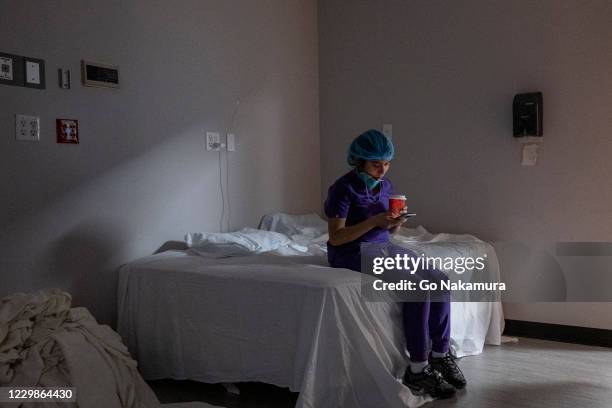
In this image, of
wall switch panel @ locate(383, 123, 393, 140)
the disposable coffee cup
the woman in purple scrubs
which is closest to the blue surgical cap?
the woman in purple scrubs

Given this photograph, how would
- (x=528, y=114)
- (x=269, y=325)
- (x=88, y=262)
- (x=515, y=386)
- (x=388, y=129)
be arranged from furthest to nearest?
(x=388, y=129) → (x=528, y=114) → (x=88, y=262) → (x=515, y=386) → (x=269, y=325)

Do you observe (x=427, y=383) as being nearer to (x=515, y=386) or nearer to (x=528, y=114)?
(x=515, y=386)

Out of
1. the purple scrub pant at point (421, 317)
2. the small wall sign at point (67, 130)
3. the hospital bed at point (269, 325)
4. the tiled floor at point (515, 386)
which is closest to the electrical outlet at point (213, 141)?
the hospital bed at point (269, 325)

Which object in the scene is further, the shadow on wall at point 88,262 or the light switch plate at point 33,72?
the shadow on wall at point 88,262

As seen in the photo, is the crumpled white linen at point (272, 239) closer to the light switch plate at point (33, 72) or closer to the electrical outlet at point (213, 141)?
the electrical outlet at point (213, 141)

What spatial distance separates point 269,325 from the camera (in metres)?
2.43

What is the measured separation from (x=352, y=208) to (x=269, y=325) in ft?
2.06

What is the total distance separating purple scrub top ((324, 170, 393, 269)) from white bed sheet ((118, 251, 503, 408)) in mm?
97

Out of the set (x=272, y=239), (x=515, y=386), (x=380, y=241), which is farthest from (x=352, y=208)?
(x=515, y=386)

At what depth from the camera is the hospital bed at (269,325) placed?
89.1 inches

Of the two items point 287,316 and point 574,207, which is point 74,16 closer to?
point 287,316

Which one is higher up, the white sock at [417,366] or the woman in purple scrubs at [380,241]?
the woman in purple scrubs at [380,241]

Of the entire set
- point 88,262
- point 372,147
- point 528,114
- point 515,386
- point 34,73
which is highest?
point 34,73

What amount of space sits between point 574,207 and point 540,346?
2.64ft
